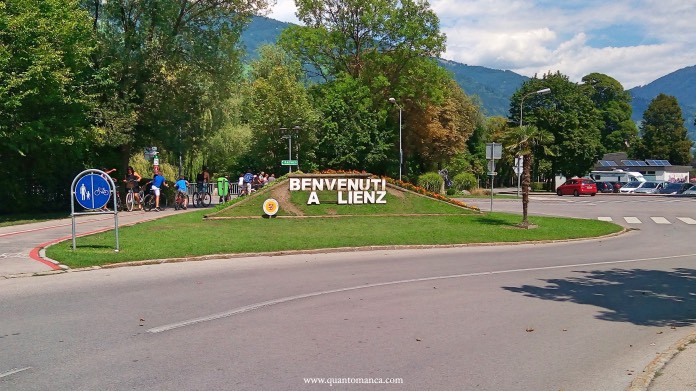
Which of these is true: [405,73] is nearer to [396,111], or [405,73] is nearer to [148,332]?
[396,111]

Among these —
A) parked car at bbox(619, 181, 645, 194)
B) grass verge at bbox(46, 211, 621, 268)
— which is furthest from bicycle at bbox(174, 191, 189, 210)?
parked car at bbox(619, 181, 645, 194)

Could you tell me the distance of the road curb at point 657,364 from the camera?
5.52 meters

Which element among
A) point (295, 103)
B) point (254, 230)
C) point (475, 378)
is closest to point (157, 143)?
point (254, 230)

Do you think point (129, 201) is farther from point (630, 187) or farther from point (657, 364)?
point (630, 187)

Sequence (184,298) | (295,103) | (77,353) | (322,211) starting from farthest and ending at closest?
(295,103) → (322,211) → (184,298) → (77,353)

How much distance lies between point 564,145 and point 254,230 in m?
53.8

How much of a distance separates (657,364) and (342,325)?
3769 millimetres

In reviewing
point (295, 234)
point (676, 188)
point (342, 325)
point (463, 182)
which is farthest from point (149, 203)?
point (676, 188)

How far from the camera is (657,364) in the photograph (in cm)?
617

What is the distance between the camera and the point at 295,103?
46.9 meters

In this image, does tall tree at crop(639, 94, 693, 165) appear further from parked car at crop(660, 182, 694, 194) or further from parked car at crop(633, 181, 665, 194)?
parked car at crop(660, 182, 694, 194)

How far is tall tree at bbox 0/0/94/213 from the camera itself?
21.0 meters

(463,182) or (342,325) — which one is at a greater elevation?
(463,182)

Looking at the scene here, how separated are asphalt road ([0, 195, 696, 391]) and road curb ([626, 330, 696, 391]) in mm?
159
